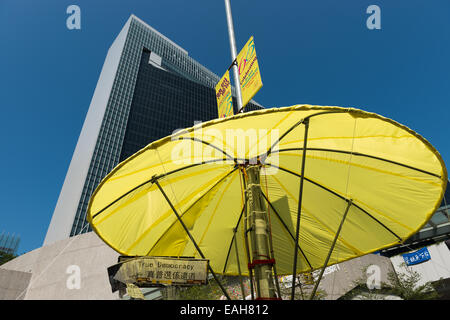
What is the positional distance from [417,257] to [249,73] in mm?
31797

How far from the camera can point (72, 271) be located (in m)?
22.2

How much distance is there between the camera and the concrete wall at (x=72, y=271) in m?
20.7

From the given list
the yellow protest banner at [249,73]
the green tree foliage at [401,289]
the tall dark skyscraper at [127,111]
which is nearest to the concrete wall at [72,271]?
the yellow protest banner at [249,73]

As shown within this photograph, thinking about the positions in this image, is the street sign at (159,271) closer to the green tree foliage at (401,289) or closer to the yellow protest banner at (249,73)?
the yellow protest banner at (249,73)

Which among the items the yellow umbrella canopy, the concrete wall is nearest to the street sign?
the yellow umbrella canopy

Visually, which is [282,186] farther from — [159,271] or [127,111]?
[127,111]

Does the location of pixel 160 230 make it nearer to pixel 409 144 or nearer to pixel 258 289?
pixel 258 289

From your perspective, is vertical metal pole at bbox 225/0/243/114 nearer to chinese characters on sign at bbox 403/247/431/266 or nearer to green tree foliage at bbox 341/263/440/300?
green tree foliage at bbox 341/263/440/300

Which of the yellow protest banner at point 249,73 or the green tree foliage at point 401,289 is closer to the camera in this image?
→ the yellow protest banner at point 249,73

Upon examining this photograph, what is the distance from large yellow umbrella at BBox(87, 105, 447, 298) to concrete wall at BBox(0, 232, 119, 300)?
15.8 metres

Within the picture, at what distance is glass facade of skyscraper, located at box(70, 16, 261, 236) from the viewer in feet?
280

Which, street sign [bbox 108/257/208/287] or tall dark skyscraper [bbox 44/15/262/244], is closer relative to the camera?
street sign [bbox 108/257/208/287]

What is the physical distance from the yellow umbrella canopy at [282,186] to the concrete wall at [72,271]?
51.8 feet

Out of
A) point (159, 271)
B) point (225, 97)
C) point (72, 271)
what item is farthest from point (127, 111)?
point (159, 271)
